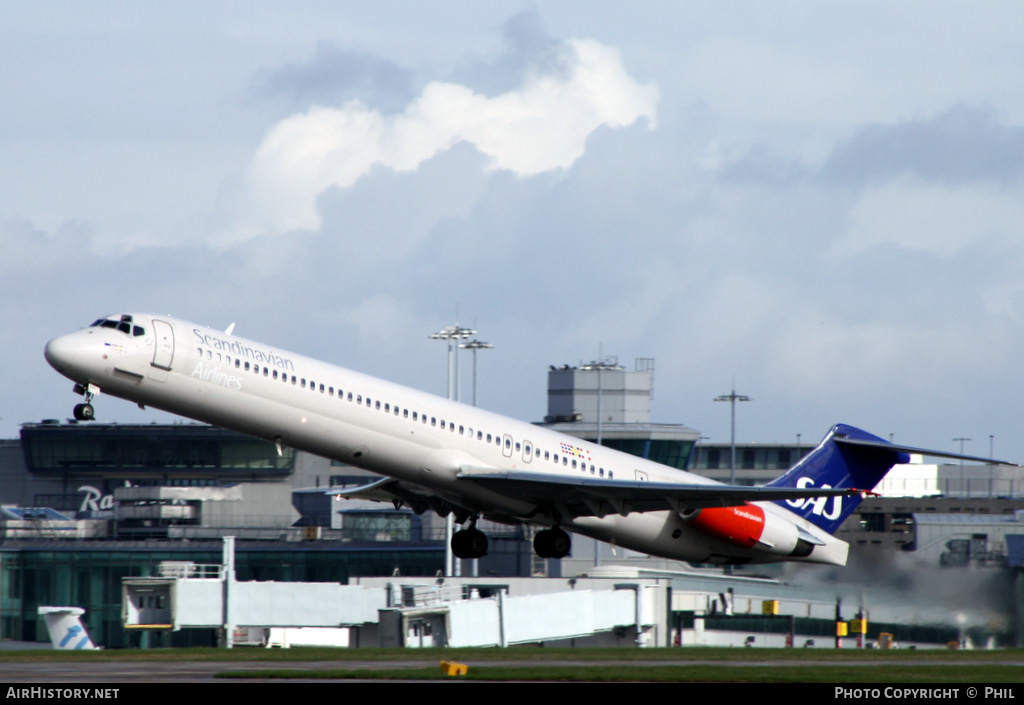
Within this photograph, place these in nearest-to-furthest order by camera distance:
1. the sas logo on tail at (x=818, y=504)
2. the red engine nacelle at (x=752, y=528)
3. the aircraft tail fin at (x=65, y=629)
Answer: the red engine nacelle at (x=752, y=528), the sas logo on tail at (x=818, y=504), the aircraft tail fin at (x=65, y=629)

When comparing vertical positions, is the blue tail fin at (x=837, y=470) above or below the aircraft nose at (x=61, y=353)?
below

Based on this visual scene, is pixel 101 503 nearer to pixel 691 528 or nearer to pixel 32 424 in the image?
pixel 32 424

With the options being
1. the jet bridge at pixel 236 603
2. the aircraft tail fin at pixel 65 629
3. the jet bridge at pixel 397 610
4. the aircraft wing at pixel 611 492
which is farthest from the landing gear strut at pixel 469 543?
the aircraft tail fin at pixel 65 629

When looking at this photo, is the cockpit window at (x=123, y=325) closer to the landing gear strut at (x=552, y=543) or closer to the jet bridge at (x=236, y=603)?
the landing gear strut at (x=552, y=543)

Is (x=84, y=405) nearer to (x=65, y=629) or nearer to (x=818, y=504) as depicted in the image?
(x=65, y=629)

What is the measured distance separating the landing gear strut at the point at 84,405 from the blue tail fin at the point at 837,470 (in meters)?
22.6

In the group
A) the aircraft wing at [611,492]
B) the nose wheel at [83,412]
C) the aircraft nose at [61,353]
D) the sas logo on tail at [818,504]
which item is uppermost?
the aircraft nose at [61,353]

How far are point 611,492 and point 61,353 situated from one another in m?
14.6

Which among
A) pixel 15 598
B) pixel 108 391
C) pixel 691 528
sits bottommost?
pixel 15 598

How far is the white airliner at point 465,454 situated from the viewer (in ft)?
108

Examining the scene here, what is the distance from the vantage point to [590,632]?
176 ft

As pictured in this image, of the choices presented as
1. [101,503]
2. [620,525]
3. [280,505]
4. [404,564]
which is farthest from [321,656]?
[101,503]

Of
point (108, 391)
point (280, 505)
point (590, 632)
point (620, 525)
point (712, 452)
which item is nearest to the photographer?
point (108, 391)

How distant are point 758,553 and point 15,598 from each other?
46.3 m
